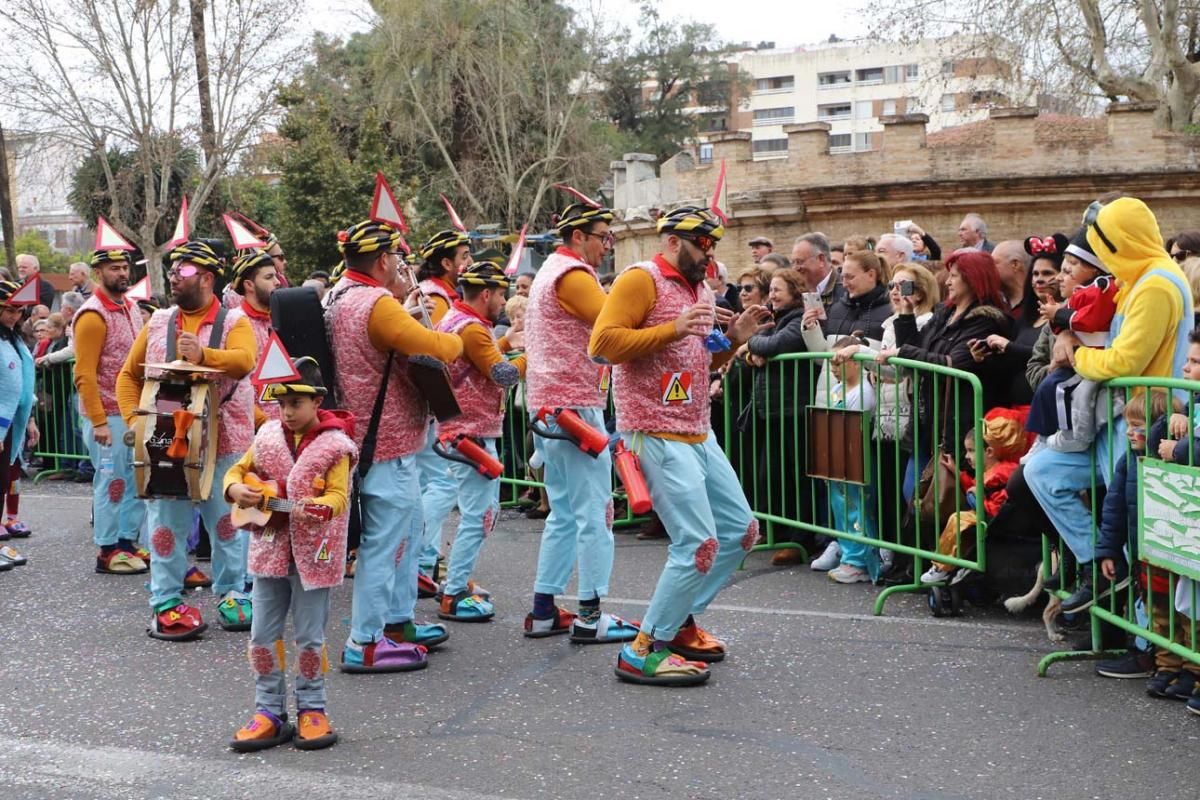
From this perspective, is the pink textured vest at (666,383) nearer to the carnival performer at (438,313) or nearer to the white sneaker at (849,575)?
the carnival performer at (438,313)

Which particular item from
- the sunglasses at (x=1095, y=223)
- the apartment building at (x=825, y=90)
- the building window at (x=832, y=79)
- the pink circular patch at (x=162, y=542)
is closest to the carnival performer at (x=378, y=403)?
the pink circular patch at (x=162, y=542)

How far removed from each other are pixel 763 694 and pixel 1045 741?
1.15 meters

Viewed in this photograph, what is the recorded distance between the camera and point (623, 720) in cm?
541

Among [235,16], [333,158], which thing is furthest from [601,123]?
[235,16]

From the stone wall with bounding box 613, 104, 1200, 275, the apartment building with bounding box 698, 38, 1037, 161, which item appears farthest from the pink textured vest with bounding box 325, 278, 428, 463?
the apartment building with bounding box 698, 38, 1037, 161

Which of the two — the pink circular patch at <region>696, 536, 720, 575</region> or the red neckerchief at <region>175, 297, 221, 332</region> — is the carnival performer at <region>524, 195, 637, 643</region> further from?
the red neckerchief at <region>175, 297, 221, 332</region>

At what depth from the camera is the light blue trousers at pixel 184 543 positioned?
6.96 metres

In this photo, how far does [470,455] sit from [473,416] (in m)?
0.56

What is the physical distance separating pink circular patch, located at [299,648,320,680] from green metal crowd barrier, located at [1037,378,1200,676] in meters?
2.92

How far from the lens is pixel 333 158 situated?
36531mm

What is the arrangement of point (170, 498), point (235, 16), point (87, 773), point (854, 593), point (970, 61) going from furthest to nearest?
1. point (235, 16)
2. point (970, 61)
3. point (854, 593)
4. point (170, 498)
5. point (87, 773)

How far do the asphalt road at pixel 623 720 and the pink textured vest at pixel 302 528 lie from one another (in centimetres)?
65

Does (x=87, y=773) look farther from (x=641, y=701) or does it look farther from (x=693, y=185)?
(x=693, y=185)

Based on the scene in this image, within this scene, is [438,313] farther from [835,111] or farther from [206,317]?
[835,111]
